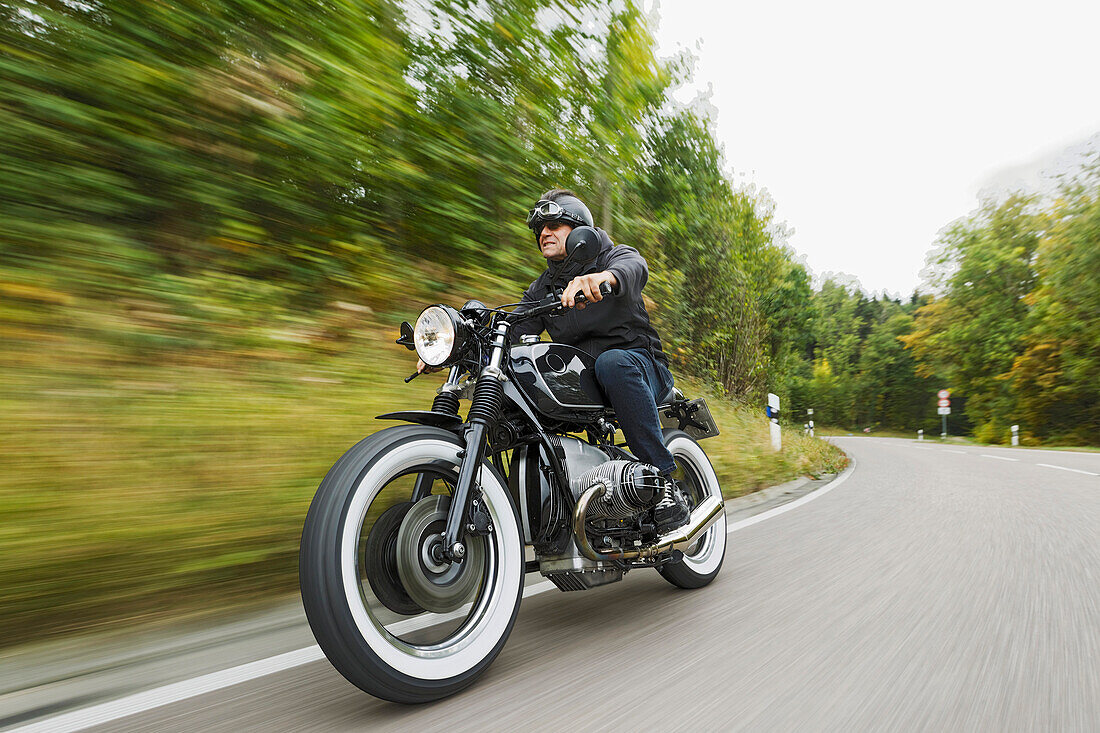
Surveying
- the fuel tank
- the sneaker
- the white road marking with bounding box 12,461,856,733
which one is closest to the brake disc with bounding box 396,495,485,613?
the white road marking with bounding box 12,461,856,733

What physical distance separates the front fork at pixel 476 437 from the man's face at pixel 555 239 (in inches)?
21.6

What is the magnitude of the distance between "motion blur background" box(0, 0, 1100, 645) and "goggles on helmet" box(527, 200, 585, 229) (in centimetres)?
176

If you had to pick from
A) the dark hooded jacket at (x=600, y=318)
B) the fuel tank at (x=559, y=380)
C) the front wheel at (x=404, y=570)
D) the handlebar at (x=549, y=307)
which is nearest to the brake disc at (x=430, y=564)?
the front wheel at (x=404, y=570)

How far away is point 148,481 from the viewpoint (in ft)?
9.38

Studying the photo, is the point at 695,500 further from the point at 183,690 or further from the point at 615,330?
the point at 183,690

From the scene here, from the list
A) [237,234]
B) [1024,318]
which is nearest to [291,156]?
[237,234]

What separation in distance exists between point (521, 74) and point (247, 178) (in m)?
3.18

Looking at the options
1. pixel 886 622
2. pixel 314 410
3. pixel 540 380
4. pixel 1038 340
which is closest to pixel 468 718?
pixel 540 380

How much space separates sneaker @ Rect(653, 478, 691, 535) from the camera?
9.17 feet

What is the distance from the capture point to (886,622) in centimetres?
268

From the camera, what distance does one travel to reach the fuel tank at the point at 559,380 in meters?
2.49

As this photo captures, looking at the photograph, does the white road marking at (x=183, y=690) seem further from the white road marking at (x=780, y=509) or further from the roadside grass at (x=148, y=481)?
the white road marking at (x=780, y=509)

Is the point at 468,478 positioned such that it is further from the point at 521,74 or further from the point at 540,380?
the point at 521,74

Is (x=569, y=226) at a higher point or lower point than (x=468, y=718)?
higher
